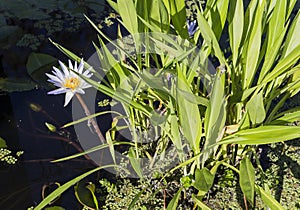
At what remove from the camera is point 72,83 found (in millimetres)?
1174

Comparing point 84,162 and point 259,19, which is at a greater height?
point 259,19

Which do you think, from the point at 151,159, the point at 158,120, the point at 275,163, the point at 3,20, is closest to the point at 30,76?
the point at 3,20

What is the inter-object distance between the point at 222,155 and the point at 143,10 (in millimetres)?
444

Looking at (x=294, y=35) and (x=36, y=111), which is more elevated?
(x=294, y=35)

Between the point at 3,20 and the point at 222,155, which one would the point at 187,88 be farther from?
the point at 3,20

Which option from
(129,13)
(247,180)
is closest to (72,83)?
(129,13)

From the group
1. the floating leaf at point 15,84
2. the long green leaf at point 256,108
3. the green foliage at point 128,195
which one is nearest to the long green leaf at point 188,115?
the long green leaf at point 256,108

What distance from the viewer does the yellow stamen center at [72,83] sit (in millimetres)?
1169

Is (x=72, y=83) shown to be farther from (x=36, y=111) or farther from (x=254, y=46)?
(x=254, y=46)

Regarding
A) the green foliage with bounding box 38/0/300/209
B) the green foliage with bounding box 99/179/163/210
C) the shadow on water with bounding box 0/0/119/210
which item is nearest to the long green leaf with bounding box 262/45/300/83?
the green foliage with bounding box 38/0/300/209

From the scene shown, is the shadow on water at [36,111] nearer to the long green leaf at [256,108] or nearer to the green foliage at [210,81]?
the green foliage at [210,81]

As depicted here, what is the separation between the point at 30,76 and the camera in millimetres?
1594

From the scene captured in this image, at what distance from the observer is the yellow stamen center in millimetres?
1169

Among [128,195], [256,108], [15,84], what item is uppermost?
[256,108]
